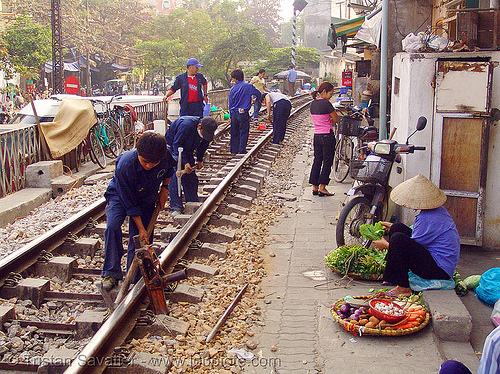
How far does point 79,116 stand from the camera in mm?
11406

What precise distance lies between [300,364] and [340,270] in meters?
1.79

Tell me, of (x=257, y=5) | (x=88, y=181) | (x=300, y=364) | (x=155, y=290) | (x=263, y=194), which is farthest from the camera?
(x=257, y=5)

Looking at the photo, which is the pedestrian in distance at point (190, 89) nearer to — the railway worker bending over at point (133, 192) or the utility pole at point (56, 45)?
the railway worker bending over at point (133, 192)

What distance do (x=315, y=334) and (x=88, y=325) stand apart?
189 centimetres

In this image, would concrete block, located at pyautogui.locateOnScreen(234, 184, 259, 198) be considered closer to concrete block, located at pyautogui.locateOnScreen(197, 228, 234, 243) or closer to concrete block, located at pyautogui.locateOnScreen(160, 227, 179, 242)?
concrete block, located at pyautogui.locateOnScreen(197, 228, 234, 243)

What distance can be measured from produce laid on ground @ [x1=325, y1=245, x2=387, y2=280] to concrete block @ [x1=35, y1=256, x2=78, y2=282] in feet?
9.06

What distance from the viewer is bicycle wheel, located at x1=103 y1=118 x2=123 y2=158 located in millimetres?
12970

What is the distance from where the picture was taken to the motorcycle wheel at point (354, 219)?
6215 mm

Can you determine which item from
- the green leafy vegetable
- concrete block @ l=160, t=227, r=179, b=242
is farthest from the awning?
the green leafy vegetable

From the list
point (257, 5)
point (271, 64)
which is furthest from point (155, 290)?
point (257, 5)

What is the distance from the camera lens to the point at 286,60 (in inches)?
1815

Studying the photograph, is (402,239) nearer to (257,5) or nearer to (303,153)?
(303,153)

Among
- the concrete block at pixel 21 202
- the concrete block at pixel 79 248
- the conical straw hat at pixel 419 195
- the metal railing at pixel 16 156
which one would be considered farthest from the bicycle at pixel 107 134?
the conical straw hat at pixel 419 195

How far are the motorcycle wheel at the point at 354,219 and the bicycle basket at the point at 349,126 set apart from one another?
3.48 meters
